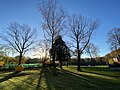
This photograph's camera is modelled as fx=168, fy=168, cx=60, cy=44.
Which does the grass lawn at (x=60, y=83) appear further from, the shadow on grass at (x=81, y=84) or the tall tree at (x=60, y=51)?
the tall tree at (x=60, y=51)

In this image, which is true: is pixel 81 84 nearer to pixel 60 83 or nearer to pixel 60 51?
pixel 60 83

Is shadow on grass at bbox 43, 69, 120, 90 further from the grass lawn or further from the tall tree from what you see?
the tall tree

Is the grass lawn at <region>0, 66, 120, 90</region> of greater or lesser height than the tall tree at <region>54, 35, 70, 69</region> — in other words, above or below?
below

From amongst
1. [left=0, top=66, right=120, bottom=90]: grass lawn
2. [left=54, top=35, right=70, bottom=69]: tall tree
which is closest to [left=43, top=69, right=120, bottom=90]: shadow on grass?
[left=0, top=66, right=120, bottom=90]: grass lawn

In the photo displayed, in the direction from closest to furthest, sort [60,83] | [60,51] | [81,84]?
[81,84] → [60,83] → [60,51]

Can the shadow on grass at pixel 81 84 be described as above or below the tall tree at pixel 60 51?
below

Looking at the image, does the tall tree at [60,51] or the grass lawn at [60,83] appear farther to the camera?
the tall tree at [60,51]

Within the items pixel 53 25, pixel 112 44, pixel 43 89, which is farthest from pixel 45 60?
pixel 43 89

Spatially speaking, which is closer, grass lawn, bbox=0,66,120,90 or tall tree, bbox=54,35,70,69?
grass lawn, bbox=0,66,120,90

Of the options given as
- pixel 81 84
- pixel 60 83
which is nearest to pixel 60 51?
pixel 60 83

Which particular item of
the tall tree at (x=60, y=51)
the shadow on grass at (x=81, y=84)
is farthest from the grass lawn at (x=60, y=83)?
the tall tree at (x=60, y=51)

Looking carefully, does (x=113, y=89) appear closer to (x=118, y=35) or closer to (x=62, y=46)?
(x=118, y=35)

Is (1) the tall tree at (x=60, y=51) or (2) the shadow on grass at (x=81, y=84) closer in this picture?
(2) the shadow on grass at (x=81, y=84)

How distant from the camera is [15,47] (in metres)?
55.7
